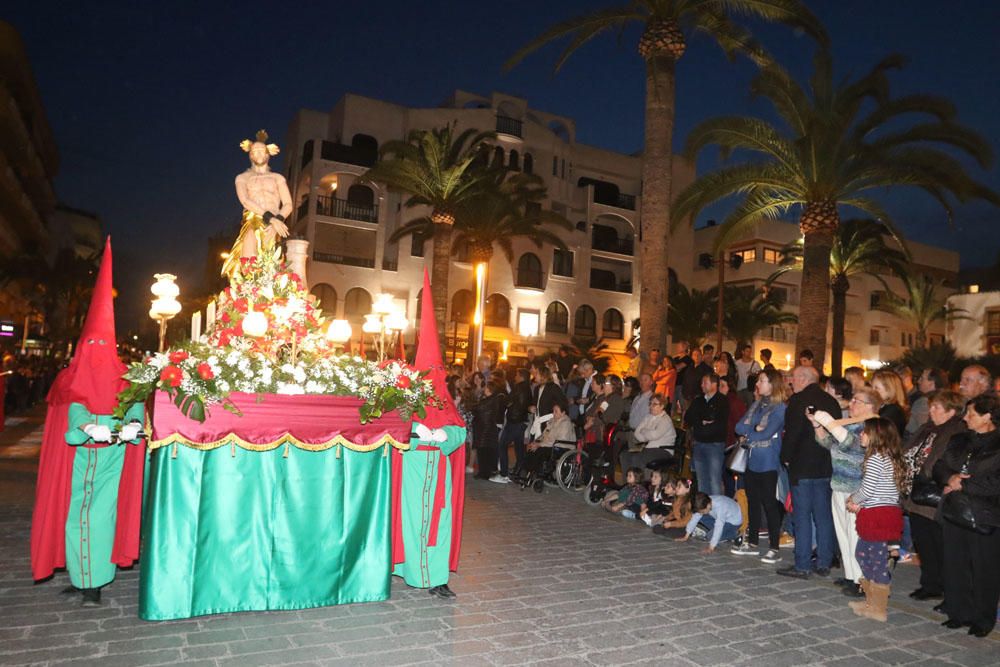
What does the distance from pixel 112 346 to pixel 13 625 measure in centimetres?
208

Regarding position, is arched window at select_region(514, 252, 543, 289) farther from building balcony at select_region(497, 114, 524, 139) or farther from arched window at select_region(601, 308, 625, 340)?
building balcony at select_region(497, 114, 524, 139)

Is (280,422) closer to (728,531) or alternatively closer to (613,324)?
(728,531)

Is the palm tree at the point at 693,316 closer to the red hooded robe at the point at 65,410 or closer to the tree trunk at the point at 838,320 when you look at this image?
the tree trunk at the point at 838,320

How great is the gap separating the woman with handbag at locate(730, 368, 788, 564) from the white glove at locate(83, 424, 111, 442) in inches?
254

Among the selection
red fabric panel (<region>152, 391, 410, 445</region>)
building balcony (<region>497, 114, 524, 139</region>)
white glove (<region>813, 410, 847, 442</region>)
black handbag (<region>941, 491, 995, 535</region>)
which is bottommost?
black handbag (<region>941, 491, 995, 535</region>)

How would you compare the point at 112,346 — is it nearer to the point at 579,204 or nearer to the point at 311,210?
the point at 311,210

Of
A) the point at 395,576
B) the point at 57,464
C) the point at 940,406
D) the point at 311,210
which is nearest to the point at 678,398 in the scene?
the point at 940,406

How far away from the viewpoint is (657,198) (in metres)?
15.0

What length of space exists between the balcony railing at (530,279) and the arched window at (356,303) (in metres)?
9.72

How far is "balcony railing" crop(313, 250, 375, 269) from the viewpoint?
42469mm

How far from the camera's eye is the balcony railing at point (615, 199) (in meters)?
51.5

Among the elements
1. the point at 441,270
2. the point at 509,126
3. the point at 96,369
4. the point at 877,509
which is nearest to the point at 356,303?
the point at 509,126

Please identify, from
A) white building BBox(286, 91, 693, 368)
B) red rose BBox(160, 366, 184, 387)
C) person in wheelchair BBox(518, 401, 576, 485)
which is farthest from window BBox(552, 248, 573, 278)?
red rose BBox(160, 366, 184, 387)

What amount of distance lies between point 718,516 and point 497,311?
3869cm
